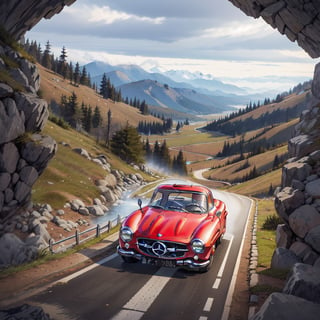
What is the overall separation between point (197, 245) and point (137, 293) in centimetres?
216

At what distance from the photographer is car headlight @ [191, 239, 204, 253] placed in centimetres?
1007

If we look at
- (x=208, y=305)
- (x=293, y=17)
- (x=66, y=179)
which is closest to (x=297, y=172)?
(x=293, y=17)

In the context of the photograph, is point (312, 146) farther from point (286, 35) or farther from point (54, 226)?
point (54, 226)

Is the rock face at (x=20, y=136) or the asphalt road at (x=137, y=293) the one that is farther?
the rock face at (x=20, y=136)

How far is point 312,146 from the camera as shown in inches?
672

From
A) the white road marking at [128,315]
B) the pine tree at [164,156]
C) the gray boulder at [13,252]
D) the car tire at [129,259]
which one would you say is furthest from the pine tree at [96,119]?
the white road marking at [128,315]

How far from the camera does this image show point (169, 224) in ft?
35.1

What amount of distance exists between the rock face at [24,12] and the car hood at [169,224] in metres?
16.8

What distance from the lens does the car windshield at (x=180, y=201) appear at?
Result: 12.0 metres

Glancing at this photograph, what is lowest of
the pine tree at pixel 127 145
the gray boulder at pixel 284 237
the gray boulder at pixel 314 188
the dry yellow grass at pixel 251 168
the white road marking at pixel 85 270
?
the dry yellow grass at pixel 251 168

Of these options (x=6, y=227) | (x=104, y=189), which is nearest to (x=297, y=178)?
(x=6, y=227)

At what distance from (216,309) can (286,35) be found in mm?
14051

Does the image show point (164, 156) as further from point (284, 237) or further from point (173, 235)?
point (173, 235)

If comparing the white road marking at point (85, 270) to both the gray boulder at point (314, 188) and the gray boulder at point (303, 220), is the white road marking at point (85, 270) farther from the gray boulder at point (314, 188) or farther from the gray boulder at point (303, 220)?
the gray boulder at point (314, 188)
